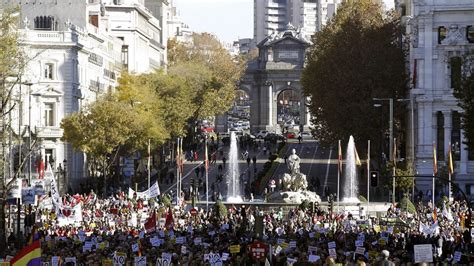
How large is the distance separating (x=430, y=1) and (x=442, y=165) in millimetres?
10777

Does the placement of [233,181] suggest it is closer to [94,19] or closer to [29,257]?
[94,19]

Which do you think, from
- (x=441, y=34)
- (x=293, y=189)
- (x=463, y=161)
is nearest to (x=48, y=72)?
(x=441, y=34)

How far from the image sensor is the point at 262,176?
365 feet

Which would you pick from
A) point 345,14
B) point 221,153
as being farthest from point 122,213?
point 221,153

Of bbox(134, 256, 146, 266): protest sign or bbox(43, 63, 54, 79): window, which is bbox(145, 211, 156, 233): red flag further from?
bbox(43, 63, 54, 79): window

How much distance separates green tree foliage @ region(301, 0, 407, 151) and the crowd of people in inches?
1011

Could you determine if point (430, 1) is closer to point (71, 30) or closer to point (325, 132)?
point (325, 132)

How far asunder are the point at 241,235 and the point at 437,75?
48940mm

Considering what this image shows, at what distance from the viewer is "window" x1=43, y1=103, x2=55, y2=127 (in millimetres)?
117688

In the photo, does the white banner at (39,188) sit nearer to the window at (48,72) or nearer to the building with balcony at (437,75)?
the building with balcony at (437,75)

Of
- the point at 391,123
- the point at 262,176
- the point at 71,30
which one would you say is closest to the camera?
the point at 391,123

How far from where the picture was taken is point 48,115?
118m

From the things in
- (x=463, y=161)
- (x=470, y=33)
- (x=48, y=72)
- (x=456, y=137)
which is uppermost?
(x=470, y=33)

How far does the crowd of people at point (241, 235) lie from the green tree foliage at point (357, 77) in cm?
2568
